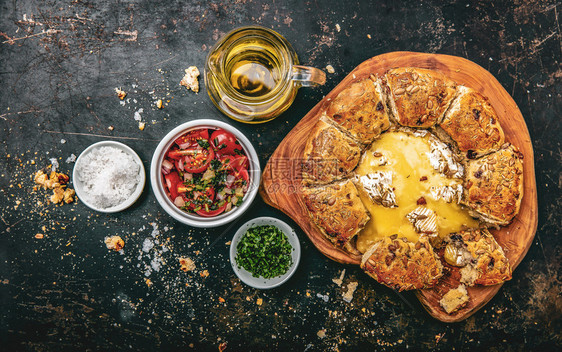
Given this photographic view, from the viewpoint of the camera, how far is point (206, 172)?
11.0 feet

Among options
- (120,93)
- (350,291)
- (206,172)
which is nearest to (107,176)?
(120,93)

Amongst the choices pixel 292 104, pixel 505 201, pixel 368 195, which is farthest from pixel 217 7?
pixel 505 201

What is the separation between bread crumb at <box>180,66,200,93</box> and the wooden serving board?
1.15 m

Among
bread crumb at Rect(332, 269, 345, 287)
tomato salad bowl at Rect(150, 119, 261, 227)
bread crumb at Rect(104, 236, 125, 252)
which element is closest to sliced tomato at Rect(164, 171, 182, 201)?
tomato salad bowl at Rect(150, 119, 261, 227)

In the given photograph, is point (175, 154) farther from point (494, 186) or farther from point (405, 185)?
point (494, 186)

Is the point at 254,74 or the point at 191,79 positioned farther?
the point at 191,79

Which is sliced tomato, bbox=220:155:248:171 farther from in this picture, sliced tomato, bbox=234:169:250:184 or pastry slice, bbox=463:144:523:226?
pastry slice, bbox=463:144:523:226

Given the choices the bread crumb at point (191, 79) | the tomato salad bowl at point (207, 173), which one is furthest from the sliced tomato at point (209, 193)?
the bread crumb at point (191, 79)

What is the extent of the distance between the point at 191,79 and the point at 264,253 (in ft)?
6.66

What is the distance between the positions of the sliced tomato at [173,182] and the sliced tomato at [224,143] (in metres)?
0.50

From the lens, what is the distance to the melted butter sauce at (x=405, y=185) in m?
3.22

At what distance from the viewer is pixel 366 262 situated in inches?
129

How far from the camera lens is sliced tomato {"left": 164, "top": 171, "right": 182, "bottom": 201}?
11.0 feet

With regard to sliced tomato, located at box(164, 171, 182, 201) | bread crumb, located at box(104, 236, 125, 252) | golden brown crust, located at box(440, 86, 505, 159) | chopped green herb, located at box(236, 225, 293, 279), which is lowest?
Answer: bread crumb, located at box(104, 236, 125, 252)
